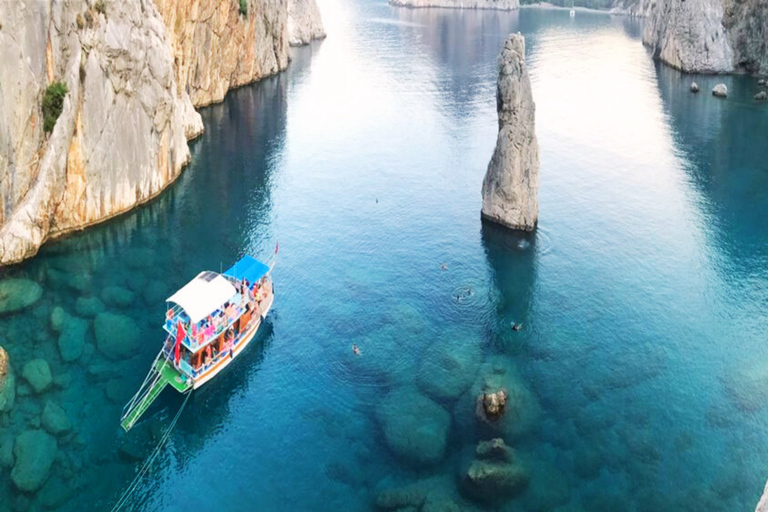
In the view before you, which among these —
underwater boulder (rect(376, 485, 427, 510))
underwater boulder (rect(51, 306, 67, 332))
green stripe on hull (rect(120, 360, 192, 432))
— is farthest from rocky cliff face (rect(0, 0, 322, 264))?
underwater boulder (rect(376, 485, 427, 510))

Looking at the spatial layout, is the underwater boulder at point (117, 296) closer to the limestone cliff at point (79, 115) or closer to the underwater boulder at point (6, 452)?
the limestone cliff at point (79, 115)

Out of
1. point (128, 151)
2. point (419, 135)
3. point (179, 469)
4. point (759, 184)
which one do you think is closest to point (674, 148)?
point (759, 184)

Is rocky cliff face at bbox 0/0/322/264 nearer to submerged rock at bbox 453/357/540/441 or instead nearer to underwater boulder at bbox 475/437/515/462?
submerged rock at bbox 453/357/540/441

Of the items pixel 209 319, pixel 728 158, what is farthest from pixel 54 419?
pixel 728 158

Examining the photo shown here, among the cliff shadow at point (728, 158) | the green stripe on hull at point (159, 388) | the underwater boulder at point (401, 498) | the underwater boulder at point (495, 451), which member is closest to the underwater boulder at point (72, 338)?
the green stripe on hull at point (159, 388)

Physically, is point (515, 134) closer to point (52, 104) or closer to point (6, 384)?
point (52, 104)
